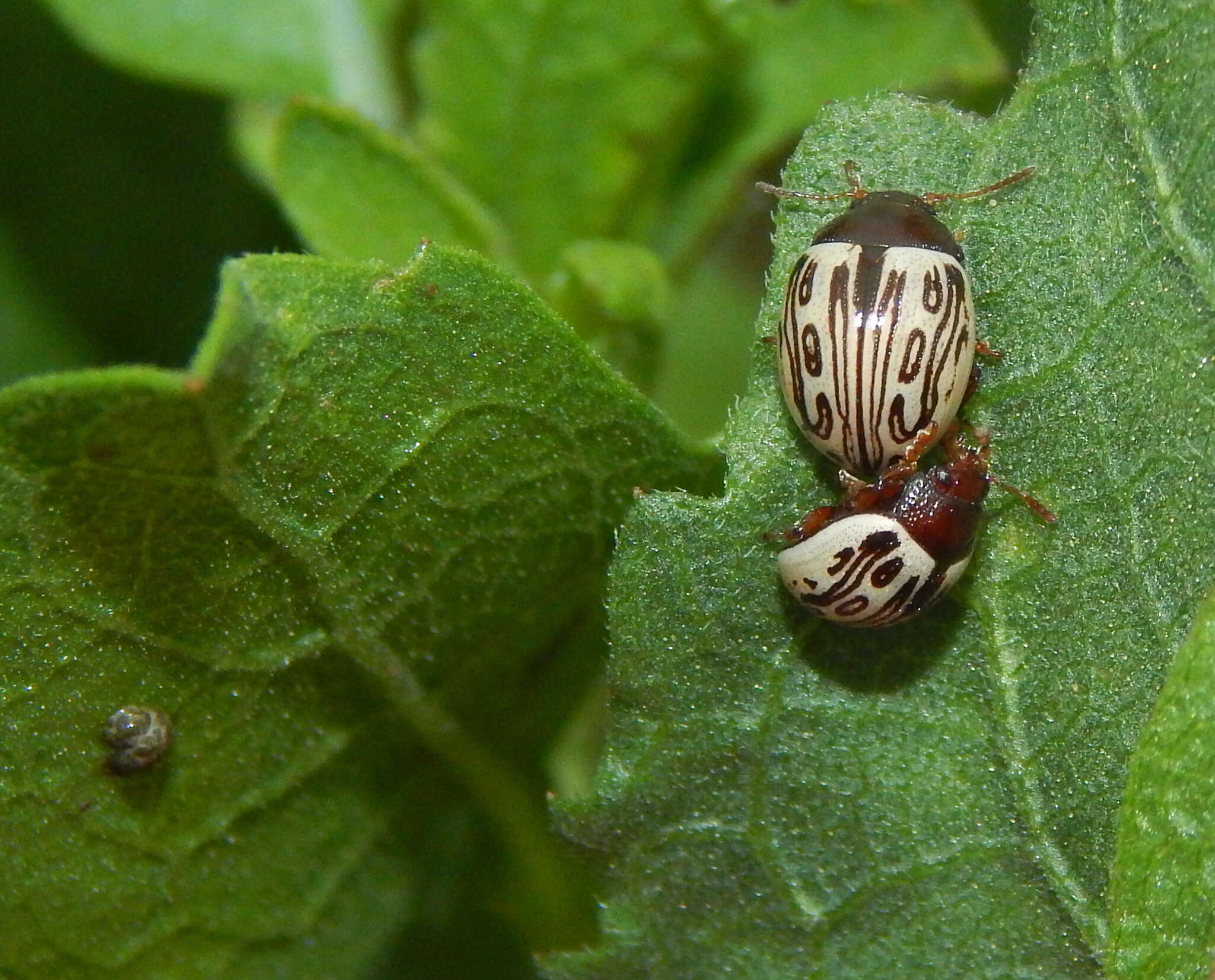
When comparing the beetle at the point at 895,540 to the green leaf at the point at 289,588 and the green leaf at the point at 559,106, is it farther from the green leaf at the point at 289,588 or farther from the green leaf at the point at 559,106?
the green leaf at the point at 559,106

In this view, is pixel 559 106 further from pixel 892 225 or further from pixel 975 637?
pixel 975 637

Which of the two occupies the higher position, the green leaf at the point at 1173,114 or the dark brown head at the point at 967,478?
the green leaf at the point at 1173,114

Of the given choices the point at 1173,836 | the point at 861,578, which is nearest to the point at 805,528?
the point at 861,578

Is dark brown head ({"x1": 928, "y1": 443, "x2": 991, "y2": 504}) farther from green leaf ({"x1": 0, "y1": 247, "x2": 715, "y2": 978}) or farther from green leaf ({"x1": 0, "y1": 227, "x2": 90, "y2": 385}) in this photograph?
green leaf ({"x1": 0, "y1": 227, "x2": 90, "y2": 385})

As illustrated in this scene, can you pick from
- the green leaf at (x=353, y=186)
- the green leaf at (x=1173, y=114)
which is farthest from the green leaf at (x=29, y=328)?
the green leaf at (x=1173, y=114)

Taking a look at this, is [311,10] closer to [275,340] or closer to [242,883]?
[275,340]

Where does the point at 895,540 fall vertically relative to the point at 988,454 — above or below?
below
